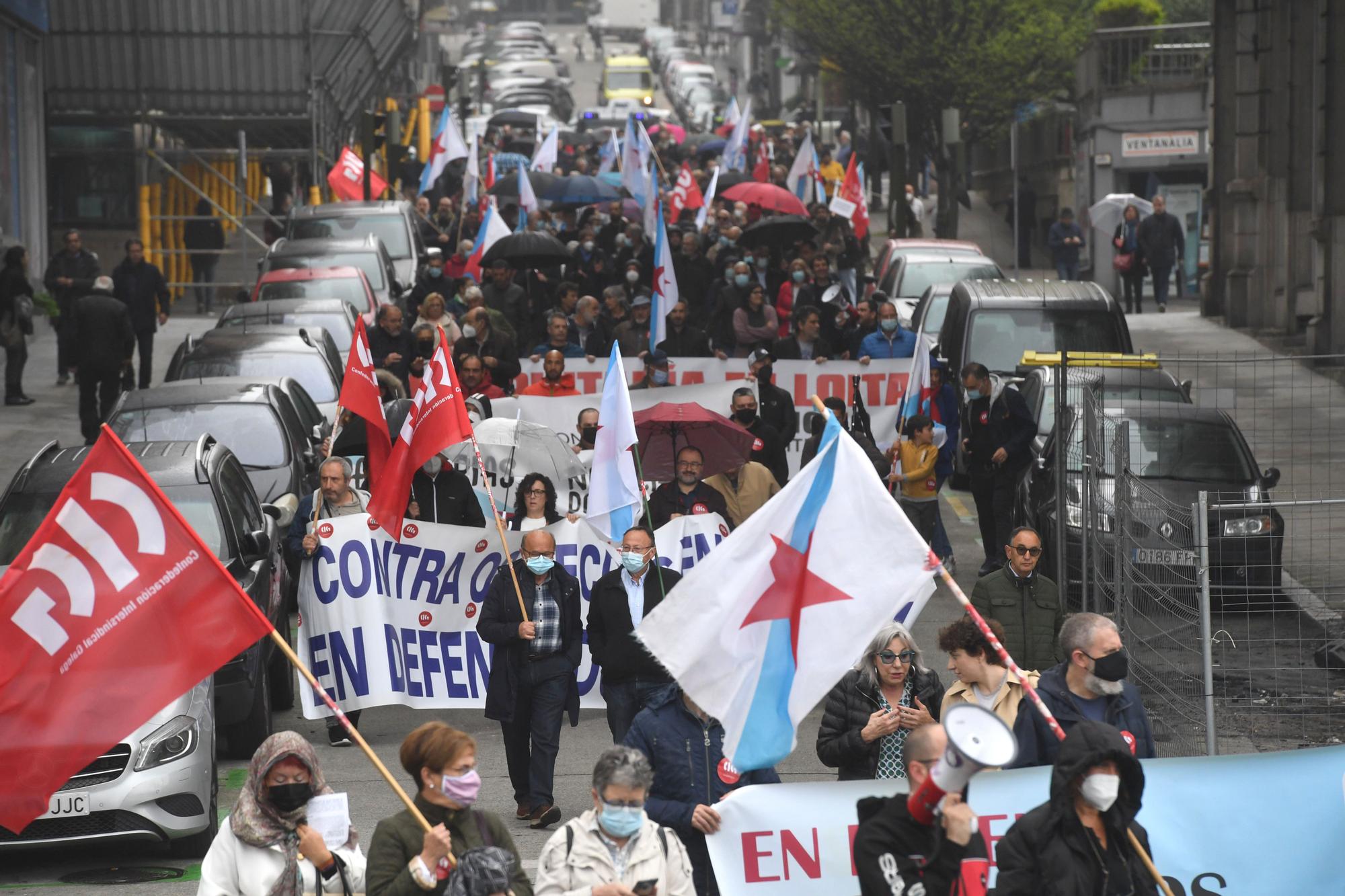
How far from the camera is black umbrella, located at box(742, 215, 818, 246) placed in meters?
25.1

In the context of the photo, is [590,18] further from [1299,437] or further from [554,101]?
[1299,437]

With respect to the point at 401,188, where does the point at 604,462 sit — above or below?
below

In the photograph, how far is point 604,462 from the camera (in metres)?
11.7

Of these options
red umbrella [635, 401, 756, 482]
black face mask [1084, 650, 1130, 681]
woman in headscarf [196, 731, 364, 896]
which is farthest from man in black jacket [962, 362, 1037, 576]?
woman in headscarf [196, 731, 364, 896]

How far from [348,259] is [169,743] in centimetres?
1696

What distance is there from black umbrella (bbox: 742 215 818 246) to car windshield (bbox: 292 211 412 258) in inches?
230

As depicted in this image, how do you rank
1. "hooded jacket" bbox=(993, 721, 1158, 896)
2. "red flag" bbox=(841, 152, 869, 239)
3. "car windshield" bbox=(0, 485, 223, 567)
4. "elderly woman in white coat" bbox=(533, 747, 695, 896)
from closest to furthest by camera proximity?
1. "hooded jacket" bbox=(993, 721, 1158, 896)
2. "elderly woman in white coat" bbox=(533, 747, 695, 896)
3. "car windshield" bbox=(0, 485, 223, 567)
4. "red flag" bbox=(841, 152, 869, 239)

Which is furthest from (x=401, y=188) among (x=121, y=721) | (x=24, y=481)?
(x=121, y=721)

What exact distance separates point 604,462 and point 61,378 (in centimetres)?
1493

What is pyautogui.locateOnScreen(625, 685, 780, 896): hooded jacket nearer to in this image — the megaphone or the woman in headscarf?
the woman in headscarf

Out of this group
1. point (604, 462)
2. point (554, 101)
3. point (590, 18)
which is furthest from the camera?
point (590, 18)

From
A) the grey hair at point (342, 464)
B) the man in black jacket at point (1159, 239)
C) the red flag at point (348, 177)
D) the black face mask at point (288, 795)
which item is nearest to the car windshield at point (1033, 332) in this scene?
the grey hair at point (342, 464)

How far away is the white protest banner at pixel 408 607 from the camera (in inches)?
475

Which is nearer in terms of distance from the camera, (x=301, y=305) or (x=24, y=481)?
(x=24, y=481)
